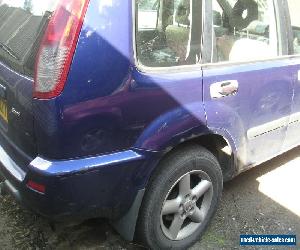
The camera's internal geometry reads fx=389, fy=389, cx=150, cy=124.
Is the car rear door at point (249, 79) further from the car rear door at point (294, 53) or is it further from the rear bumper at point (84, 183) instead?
the rear bumper at point (84, 183)

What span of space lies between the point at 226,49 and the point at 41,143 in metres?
1.35

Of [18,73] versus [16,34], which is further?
[16,34]

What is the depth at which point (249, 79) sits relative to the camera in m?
2.61

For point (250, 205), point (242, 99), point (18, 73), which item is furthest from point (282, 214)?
point (18, 73)

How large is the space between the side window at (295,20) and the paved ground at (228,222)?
1243 mm

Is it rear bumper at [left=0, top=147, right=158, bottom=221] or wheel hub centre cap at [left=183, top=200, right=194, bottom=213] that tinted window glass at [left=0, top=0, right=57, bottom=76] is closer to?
rear bumper at [left=0, top=147, right=158, bottom=221]

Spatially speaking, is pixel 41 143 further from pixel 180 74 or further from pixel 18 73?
pixel 180 74

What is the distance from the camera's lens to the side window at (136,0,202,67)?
206 cm

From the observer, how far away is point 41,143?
197 cm

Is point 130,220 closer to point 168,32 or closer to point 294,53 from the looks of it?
point 168,32

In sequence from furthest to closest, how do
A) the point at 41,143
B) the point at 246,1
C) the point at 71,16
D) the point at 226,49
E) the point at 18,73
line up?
the point at 246,1 → the point at 226,49 → the point at 18,73 → the point at 41,143 → the point at 71,16

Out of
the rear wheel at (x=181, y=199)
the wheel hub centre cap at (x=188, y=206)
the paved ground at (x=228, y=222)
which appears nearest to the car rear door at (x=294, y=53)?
the paved ground at (x=228, y=222)

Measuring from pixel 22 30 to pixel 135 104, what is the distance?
798 millimetres

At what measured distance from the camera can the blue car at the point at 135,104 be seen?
1884mm
